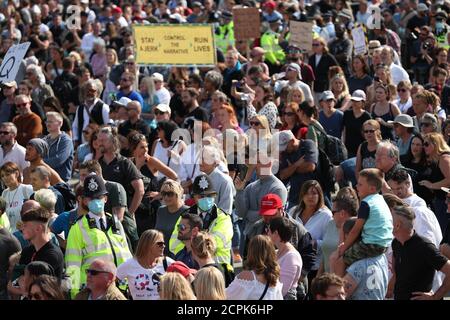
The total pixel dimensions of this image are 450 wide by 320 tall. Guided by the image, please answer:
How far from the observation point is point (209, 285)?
8023 mm

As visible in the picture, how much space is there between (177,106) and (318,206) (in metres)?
5.81

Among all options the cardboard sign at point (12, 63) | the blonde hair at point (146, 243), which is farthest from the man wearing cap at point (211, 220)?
the cardboard sign at point (12, 63)

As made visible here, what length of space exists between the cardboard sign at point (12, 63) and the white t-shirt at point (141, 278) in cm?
471

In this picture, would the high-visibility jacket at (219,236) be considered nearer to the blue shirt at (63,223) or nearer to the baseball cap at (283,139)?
the blue shirt at (63,223)

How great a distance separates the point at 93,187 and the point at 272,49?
36.9 feet

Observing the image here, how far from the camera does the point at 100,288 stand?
8.41 metres

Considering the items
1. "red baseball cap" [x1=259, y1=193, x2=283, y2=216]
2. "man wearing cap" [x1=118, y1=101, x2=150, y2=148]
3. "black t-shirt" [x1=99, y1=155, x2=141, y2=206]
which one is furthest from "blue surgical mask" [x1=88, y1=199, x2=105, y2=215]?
"man wearing cap" [x1=118, y1=101, x2=150, y2=148]

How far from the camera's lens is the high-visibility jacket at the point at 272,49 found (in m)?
20.7

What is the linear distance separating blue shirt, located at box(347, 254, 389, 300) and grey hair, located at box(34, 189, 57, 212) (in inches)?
112

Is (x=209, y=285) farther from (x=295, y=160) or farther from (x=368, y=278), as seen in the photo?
(x=295, y=160)

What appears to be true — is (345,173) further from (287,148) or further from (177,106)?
(177,106)

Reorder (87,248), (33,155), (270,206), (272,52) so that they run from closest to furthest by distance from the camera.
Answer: (87,248)
(270,206)
(33,155)
(272,52)

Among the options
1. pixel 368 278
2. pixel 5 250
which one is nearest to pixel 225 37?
pixel 5 250
